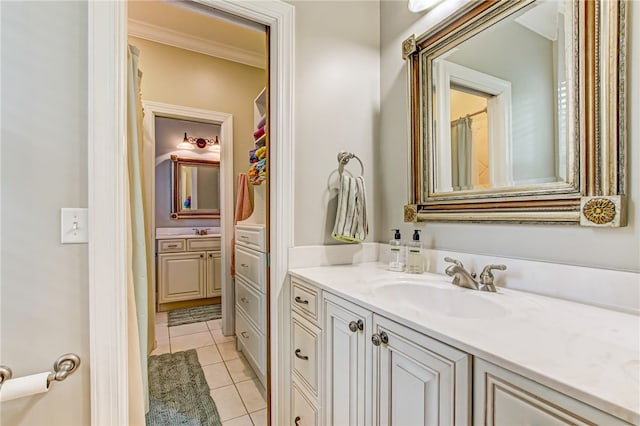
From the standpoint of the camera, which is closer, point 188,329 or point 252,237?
point 252,237

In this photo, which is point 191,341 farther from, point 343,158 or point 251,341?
point 343,158

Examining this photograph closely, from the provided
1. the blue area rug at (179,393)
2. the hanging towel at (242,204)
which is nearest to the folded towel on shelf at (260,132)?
the hanging towel at (242,204)

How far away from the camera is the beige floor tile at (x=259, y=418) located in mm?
1542

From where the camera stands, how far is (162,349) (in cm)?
235

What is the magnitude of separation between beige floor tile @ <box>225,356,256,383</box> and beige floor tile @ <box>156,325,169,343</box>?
0.78m

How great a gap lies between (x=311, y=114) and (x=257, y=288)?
1131 mm

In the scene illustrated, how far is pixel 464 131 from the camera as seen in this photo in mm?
1286

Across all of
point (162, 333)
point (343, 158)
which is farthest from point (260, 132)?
point (162, 333)

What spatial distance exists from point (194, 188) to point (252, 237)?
237 centimetres

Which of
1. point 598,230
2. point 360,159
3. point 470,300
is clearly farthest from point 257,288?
point 598,230

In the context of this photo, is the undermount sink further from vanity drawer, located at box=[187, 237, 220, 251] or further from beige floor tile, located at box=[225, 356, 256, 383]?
vanity drawer, located at box=[187, 237, 220, 251]

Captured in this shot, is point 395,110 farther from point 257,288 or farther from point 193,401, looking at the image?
point 193,401

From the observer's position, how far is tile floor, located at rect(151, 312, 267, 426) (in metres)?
1.62

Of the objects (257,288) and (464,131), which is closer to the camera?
(464,131)
